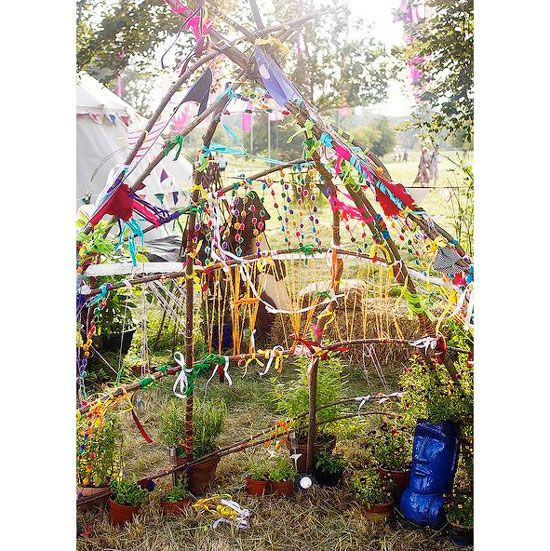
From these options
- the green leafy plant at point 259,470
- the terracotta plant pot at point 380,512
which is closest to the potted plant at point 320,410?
the green leafy plant at point 259,470

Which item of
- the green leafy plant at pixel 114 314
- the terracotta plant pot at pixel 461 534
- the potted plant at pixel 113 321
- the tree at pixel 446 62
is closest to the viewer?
the terracotta plant pot at pixel 461 534

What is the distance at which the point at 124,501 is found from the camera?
258 centimetres

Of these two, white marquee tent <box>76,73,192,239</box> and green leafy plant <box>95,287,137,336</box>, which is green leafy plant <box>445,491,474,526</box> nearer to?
white marquee tent <box>76,73,192,239</box>

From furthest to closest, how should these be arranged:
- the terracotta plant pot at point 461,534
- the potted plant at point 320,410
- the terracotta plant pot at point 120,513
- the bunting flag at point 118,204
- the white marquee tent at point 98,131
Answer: the white marquee tent at point 98,131, the potted plant at point 320,410, the terracotta plant pot at point 120,513, the terracotta plant pot at point 461,534, the bunting flag at point 118,204

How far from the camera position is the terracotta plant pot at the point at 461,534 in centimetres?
242

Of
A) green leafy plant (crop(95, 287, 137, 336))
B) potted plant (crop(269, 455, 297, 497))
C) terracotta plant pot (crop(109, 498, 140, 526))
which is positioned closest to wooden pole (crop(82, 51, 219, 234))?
terracotta plant pot (crop(109, 498, 140, 526))

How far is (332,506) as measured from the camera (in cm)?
273

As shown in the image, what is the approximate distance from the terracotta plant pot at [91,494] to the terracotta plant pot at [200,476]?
280 millimetres

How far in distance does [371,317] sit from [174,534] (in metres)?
1.77

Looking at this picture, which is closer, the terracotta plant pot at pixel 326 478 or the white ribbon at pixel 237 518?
the white ribbon at pixel 237 518

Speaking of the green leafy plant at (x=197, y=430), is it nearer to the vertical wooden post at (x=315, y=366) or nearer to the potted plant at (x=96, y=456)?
the potted plant at (x=96, y=456)

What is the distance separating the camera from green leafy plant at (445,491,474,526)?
7.97 feet
